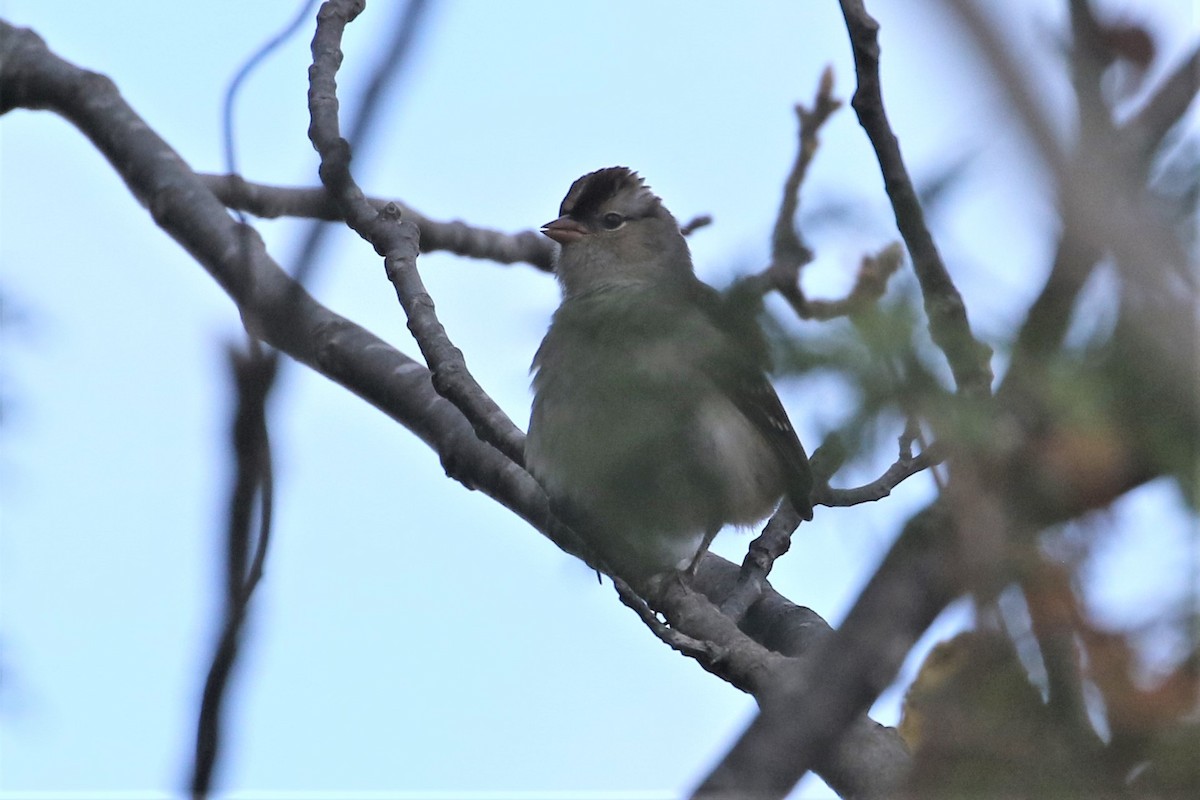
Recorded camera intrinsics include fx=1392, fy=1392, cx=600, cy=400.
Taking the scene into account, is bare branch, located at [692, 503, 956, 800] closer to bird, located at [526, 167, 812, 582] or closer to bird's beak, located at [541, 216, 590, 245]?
bird, located at [526, 167, 812, 582]

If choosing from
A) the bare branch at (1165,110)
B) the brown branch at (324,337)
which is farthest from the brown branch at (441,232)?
the bare branch at (1165,110)

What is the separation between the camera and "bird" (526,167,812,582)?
4.22m

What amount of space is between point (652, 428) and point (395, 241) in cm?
116

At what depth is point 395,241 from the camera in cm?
494

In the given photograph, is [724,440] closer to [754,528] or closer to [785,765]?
[754,528]

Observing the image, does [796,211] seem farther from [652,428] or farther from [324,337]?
[324,337]

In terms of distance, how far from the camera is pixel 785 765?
1627 millimetres

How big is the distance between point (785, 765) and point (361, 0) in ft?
13.5

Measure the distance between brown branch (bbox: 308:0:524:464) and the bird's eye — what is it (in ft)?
8.91

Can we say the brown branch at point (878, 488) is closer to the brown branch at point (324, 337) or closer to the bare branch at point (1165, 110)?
the brown branch at point (324, 337)

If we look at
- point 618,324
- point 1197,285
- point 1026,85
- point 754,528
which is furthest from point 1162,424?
point 754,528

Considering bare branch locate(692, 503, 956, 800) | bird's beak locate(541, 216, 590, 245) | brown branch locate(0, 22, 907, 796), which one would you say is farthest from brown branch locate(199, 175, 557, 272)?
bare branch locate(692, 503, 956, 800)

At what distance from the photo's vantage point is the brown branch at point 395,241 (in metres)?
4.84

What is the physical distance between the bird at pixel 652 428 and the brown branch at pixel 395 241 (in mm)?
481
